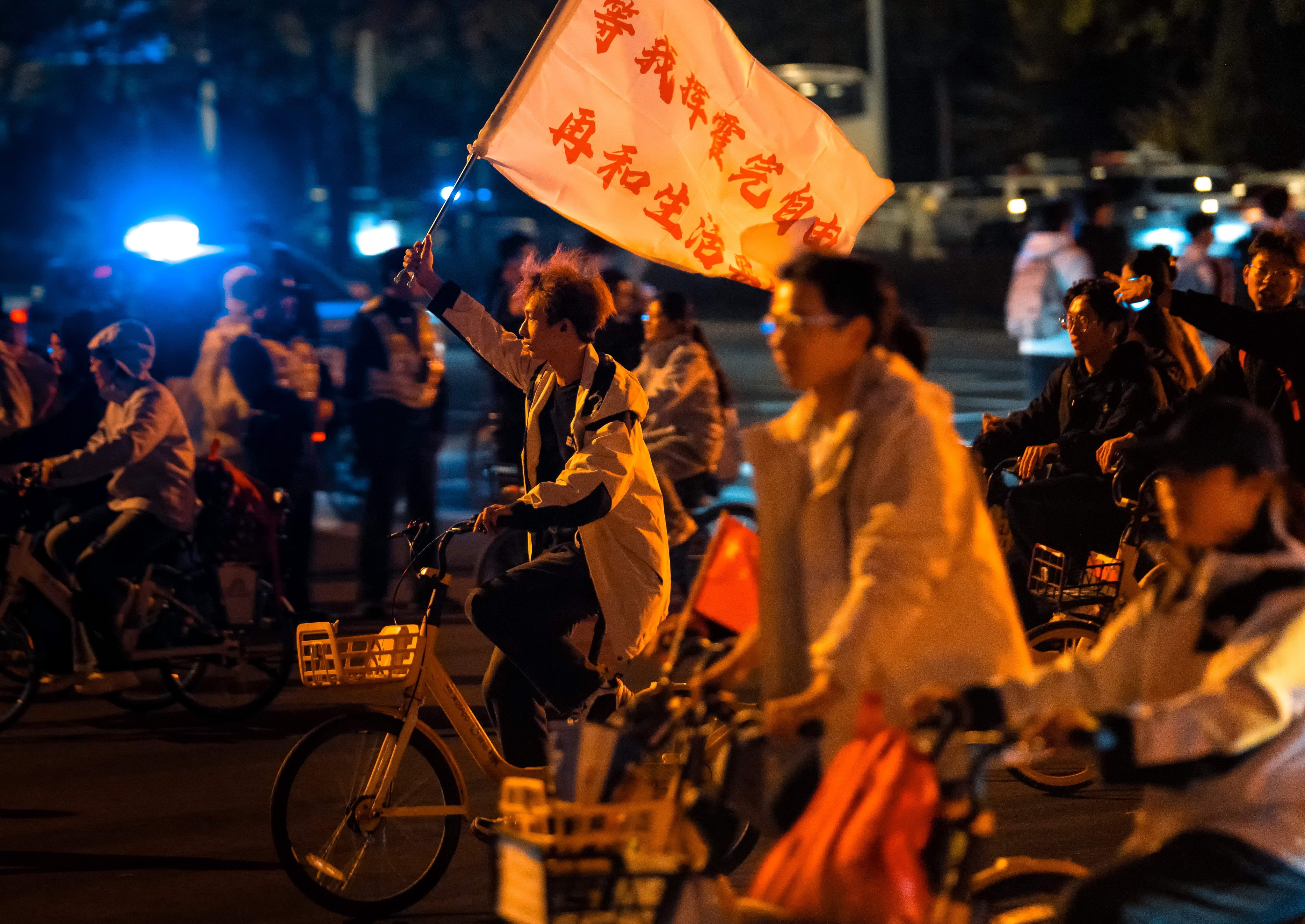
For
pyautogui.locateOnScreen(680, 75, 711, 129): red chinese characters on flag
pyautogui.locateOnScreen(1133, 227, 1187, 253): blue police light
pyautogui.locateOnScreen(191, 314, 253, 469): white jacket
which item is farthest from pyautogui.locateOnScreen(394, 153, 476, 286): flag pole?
pyautogui.locateOnScreen(1133, 227, 1187, 253): blue police light

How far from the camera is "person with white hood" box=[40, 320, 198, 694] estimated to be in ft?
25.9

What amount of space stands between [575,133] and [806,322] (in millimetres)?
2851

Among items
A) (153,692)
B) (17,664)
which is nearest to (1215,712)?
(17,664)

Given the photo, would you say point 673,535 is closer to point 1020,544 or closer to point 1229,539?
point 1020,544

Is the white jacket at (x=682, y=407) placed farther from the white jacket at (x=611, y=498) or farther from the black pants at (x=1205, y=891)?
the black pants at (x=1205, y=891)

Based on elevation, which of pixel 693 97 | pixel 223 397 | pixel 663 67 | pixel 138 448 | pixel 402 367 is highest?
pixel 663 67

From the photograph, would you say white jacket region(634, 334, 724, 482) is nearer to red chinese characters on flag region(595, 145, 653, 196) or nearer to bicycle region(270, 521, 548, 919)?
red chinese characters on flag region(595, 145, 653, 196)

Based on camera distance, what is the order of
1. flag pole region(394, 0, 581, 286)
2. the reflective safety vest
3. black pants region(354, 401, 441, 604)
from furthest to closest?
1. black pants region(354, 401, 441, 604)
2. the reflective safety vest
3. flag pole region(394, 0, 581, 286)

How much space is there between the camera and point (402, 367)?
994 centimetres

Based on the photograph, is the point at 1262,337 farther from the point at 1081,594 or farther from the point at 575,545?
the point at 575,545

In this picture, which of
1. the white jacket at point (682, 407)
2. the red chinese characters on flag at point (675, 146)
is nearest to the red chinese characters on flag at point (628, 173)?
the red chinese characters on flag at point (675, 146)

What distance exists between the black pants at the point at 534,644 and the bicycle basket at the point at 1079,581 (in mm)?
1943

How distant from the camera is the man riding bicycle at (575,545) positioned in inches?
214

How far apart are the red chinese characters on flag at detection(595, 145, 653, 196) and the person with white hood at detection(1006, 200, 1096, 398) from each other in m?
5.92
